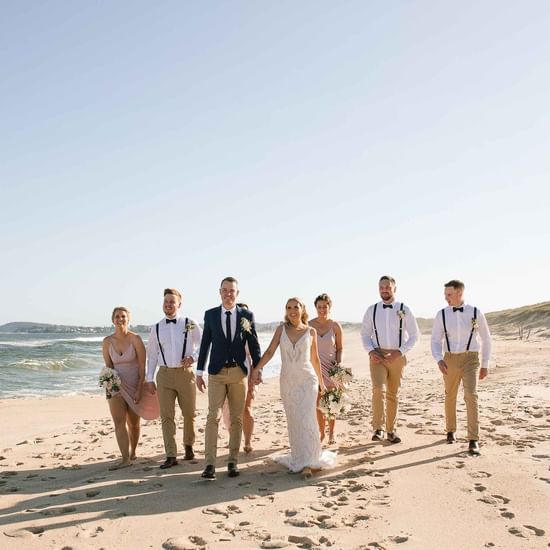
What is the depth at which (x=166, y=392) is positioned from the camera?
7.37 meters

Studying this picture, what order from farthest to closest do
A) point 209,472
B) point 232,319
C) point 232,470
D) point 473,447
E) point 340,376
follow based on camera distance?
point 340,376
point 473,447
point 232,319
point 232,470
point 209,472

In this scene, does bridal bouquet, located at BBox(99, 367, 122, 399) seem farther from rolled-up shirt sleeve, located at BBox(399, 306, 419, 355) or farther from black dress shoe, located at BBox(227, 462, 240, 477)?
rolled-up shirt sleeve, located at BBox(399, 306, 419, 355)

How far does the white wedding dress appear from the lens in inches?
261

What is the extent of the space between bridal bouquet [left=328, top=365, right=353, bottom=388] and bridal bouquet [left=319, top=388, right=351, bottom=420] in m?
0.41

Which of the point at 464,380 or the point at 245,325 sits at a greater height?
the point at 245,325

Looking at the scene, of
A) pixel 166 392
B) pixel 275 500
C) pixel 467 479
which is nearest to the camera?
pixel 275 500

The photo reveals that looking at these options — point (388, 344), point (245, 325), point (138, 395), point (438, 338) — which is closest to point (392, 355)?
point (388, 344)

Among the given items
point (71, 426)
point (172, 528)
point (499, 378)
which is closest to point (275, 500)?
point (172, 528)

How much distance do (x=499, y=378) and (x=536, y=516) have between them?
11.1 meters

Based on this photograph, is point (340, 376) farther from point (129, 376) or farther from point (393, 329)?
point (129, 376)

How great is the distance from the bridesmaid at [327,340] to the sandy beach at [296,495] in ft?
3.05

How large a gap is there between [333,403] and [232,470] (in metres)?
1.64

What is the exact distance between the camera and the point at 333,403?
7.38 meters

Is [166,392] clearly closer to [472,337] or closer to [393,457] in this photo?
[393,457]
